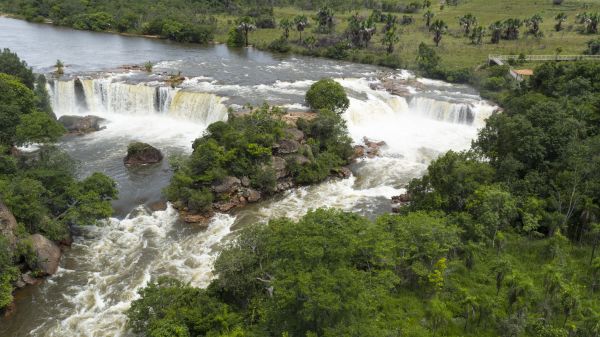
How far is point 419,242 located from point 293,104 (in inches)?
1352

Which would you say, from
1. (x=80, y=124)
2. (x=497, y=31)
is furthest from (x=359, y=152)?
(x=497, y=31)

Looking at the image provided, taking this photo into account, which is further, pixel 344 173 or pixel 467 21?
pixel 467 21

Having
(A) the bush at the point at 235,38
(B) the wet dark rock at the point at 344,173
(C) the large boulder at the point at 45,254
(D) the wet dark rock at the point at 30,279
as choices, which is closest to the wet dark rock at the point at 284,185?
(B) the wet dark rock at the point at 344,173

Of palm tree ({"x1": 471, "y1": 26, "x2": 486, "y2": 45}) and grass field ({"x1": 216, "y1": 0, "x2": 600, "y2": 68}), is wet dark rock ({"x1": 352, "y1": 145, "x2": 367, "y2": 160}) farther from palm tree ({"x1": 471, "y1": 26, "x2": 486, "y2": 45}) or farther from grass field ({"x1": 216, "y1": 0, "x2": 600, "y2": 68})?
palm tree ({"x1": 471, "y1": 26, "x2": 486, "y2": 45})

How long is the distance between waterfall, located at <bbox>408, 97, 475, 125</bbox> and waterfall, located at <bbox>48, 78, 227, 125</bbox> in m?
24.3

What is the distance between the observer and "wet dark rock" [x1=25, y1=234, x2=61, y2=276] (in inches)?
1061

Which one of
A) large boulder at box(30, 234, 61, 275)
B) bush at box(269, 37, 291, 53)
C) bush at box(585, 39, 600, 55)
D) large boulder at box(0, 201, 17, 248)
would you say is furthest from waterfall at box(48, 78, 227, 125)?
bush at box(585, 39, 600, 55)

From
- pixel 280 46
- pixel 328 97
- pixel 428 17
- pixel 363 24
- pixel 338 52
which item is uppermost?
pixel 428 17

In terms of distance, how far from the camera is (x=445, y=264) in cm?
2172

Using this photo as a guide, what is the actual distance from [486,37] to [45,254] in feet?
303

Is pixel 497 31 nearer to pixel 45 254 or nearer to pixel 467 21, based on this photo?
pixel 467 21

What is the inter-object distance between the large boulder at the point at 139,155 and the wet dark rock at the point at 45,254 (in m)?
14.8

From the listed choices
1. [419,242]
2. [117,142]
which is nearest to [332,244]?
[419,242]

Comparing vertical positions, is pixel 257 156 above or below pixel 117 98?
below
